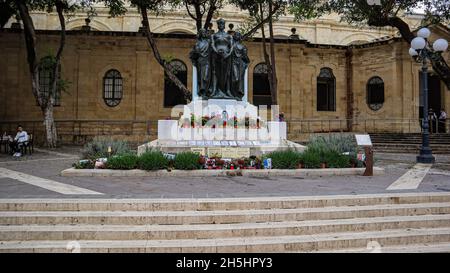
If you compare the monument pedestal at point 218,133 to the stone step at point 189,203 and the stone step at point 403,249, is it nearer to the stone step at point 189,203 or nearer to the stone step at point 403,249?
the stone step at point 189,203

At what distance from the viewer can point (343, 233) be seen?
5133 mm

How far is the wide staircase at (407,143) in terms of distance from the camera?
17692 millimetres

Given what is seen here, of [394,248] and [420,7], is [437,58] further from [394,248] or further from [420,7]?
[394,248]

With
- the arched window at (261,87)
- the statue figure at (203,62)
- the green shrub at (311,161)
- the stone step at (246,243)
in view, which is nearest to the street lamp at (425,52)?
the green shrub at (311,161)

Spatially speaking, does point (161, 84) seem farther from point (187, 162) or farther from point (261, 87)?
point (187, 162)

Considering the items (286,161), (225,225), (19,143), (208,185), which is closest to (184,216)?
(225,225)

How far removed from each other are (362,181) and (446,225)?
8.70 feet

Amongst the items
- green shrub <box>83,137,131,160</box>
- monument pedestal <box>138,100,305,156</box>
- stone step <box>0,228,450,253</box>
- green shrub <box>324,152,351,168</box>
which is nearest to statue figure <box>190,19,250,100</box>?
monument pedestal <box>138,100,305,156</box>

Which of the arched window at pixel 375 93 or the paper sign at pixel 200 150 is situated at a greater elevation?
the arched window at pixel 375 93

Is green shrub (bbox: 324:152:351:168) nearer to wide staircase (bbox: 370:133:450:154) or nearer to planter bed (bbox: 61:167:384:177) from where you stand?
planter bed (bbox: 61:167:384:177)

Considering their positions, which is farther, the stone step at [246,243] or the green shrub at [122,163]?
the green shrub at [122,163]

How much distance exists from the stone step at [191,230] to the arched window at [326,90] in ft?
73.8

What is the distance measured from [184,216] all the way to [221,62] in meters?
7.73

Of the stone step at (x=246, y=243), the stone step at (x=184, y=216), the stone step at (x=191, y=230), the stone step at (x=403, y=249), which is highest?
the stone step at (x=184, y=216)
